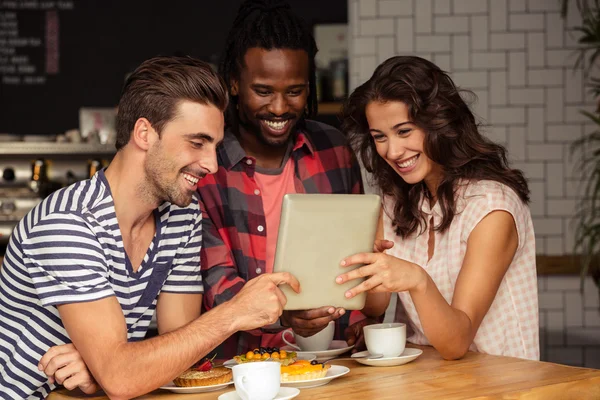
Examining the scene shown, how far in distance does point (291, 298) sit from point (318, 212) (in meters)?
0.23

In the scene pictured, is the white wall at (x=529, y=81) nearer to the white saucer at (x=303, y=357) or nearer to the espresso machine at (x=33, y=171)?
the espresso machine at (x=33, y=171)

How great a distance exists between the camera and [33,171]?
504 cm

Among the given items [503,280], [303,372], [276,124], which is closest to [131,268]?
[303,372]

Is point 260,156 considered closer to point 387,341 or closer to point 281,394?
point 387,341

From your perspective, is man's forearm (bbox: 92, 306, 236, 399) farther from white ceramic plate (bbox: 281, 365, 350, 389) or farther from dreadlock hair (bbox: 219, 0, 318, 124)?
dreadlock hair (bbox: 219, 0, 318, 124)

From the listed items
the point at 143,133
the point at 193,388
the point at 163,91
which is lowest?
the point at 193,388

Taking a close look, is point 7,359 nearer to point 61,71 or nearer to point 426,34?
point 426,34

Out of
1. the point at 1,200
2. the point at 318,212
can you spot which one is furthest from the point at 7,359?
the point at 1,200

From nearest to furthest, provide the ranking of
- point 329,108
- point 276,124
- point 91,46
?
point 276,124 → point 329,108 → point 91,46

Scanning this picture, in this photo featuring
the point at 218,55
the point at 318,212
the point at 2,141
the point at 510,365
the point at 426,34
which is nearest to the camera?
the point at 318,212

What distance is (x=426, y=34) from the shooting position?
15.6 ft

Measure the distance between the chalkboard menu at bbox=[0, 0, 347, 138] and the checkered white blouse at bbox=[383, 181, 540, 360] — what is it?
366cm

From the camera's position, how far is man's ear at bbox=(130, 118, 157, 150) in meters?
2.32

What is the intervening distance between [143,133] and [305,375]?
0.80 m
